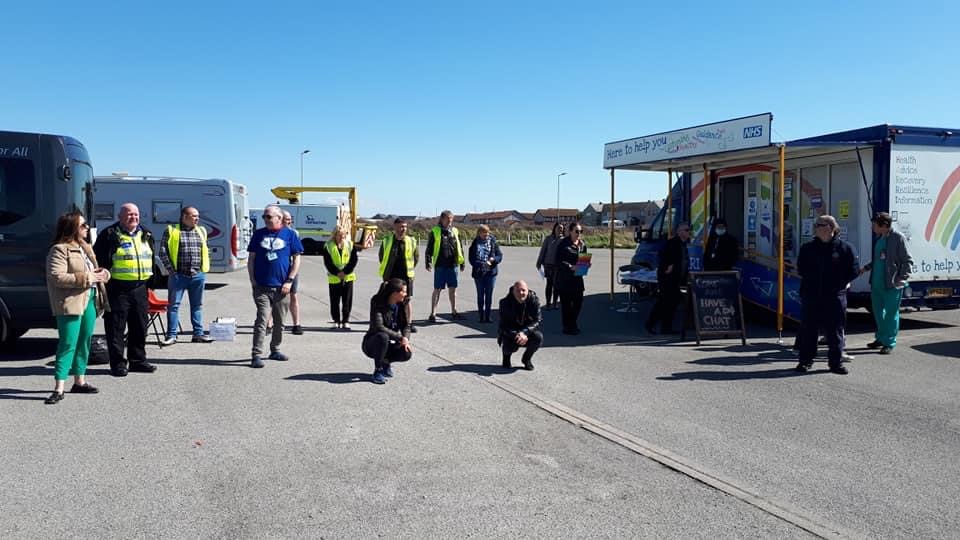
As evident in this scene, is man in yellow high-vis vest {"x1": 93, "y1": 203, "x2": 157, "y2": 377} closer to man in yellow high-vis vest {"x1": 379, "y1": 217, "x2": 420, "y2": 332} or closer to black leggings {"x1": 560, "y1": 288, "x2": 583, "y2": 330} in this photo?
man in yellow high-vis vest {"x1": 379, "y1": 217, "x2": 420, "y2": 332}

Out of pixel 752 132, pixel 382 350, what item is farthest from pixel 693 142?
pixel 382 350

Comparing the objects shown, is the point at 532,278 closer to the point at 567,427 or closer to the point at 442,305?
the point at 442,305

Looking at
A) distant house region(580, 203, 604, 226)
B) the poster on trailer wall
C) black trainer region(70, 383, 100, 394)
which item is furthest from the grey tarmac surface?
distant house region(580, 203, 604, 226)

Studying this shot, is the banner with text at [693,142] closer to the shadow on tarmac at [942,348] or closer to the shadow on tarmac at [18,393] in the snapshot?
the shadow on tarmac at [942,348]

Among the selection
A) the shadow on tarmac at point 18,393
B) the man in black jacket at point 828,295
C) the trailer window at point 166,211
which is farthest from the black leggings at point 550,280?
the trailer window at point 166,211

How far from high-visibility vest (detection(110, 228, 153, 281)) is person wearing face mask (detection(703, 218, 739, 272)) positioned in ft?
27.0

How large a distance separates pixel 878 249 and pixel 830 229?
1.62m

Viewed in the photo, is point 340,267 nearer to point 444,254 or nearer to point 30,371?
point 444,254

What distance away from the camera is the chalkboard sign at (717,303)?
10703mm

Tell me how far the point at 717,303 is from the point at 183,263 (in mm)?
7074

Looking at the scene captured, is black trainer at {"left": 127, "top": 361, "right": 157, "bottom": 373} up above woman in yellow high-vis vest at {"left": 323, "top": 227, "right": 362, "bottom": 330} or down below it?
below

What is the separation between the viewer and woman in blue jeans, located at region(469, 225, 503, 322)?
490 inches

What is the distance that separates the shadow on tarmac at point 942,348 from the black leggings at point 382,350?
6668 millimetres

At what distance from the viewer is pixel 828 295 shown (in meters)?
8.55
